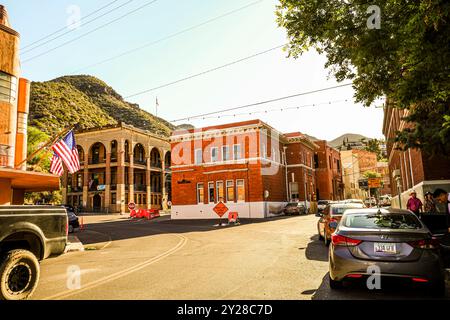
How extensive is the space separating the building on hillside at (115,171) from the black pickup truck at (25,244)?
47.6 meters

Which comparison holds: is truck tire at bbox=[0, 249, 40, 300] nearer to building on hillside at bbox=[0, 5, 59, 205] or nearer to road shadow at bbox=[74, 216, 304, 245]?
building on hillside at bbox=[0, 5, 59, 205]

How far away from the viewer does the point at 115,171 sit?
181 feet

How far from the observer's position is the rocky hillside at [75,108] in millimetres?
68863

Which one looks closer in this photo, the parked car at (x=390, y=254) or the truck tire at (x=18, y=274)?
the parked car at (x=390, y=254)

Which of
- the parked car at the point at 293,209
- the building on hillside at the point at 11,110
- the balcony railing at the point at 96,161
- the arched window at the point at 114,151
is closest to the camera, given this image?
the building on hillside at the point at 11,110

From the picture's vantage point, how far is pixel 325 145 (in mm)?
54000

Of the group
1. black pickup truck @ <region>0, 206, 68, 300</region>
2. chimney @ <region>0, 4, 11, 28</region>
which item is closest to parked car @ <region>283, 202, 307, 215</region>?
chimney @ <region>0, 4, 11, 28</region>

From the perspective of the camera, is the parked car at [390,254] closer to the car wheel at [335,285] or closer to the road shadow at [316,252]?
the car wheel at [335,285]

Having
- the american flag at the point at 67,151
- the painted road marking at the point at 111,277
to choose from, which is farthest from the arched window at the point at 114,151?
the painted road marking at the point at 111,277

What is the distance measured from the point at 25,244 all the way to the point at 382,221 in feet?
21.4

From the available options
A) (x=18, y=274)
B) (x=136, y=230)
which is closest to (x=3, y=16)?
(x=136, y=230)
